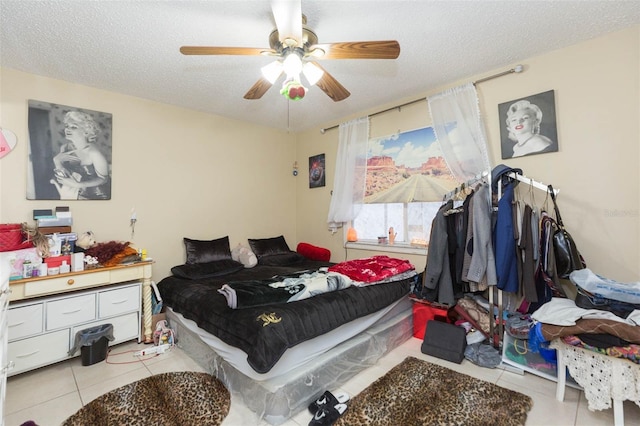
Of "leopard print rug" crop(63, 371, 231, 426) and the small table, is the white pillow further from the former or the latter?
the small table

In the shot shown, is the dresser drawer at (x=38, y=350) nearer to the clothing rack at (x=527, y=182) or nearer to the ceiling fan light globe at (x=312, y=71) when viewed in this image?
the ceiling fan light globe at (x=312, y=71)

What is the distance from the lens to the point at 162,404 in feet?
6.32

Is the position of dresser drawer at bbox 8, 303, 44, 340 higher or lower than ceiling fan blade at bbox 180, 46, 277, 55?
lower

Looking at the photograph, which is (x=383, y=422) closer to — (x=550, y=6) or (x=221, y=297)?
(x=221, y=297)

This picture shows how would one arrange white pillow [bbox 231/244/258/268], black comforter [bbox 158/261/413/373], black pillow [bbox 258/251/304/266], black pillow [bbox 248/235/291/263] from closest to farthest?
black comforter [bbox 158/261/413/373], white pillow [bbox 231/244/258/268], black pillow [bbox 258/251/304/266], black pillow [bbox 248/235/291/263]

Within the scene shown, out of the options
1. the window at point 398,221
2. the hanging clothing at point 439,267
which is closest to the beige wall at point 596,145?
the hanging clothing at point 439,267

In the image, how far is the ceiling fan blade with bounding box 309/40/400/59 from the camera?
1.72 metres

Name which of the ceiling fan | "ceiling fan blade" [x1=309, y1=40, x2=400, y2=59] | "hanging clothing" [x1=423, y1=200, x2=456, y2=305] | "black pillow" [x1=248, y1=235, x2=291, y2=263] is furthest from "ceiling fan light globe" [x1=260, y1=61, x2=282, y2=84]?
"black pillow" [x1=248, y1=235, x2=291, y2=263]

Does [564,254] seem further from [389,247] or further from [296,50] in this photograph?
[296,50]

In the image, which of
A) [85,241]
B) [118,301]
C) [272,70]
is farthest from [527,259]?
[85,241]

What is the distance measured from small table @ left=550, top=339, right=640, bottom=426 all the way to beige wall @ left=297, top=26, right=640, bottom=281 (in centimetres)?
94

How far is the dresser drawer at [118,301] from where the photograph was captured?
2.63m

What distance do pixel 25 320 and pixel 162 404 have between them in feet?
4.55

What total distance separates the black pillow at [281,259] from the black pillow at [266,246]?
0.09 meters
